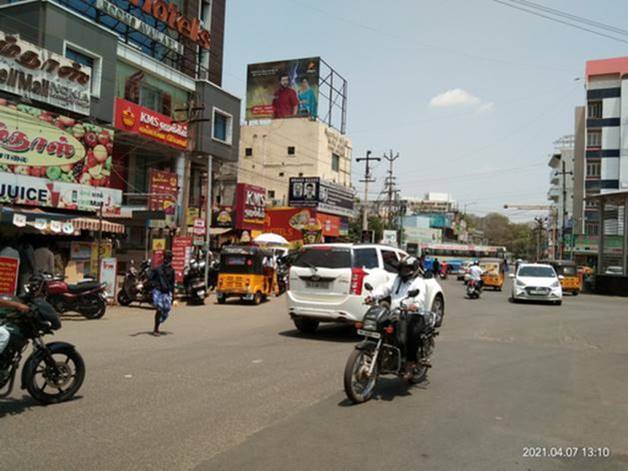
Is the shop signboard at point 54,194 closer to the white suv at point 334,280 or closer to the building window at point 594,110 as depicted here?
the white suv at point 334,280

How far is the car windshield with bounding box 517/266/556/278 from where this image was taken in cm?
2208

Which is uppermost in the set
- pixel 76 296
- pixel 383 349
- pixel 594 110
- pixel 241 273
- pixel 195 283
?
pixel 594 110

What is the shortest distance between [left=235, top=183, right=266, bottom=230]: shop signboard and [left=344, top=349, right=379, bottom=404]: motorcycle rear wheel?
2985 cm

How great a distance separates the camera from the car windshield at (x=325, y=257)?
11352mm

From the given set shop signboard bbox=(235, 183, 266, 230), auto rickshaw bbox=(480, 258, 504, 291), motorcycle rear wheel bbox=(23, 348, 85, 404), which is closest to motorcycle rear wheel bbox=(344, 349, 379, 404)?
motorcycle rear wheel bbox=(23, 348, 85, 404)

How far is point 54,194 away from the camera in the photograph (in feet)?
65.5

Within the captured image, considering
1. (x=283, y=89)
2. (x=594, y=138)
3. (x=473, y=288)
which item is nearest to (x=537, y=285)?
(x=473, y=288)

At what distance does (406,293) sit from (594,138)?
65.9m

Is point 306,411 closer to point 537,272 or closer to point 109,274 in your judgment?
point 109,274

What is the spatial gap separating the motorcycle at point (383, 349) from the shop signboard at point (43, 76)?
1742 cm

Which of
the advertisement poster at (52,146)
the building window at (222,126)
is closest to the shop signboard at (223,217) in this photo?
the building window at (222,126)

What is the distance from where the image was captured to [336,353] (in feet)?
31.8

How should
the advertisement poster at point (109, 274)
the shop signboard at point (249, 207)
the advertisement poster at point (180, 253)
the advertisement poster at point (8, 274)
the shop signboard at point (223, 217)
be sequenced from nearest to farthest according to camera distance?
the advertisement poster at point (8, 274), the advertisement poster at point (109, 274), the advertisement poster at point (180, 253), the shop signboard at point (223, 217), the shop signboard at point (249, 207)

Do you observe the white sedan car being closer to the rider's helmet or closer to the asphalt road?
the asphalt road
